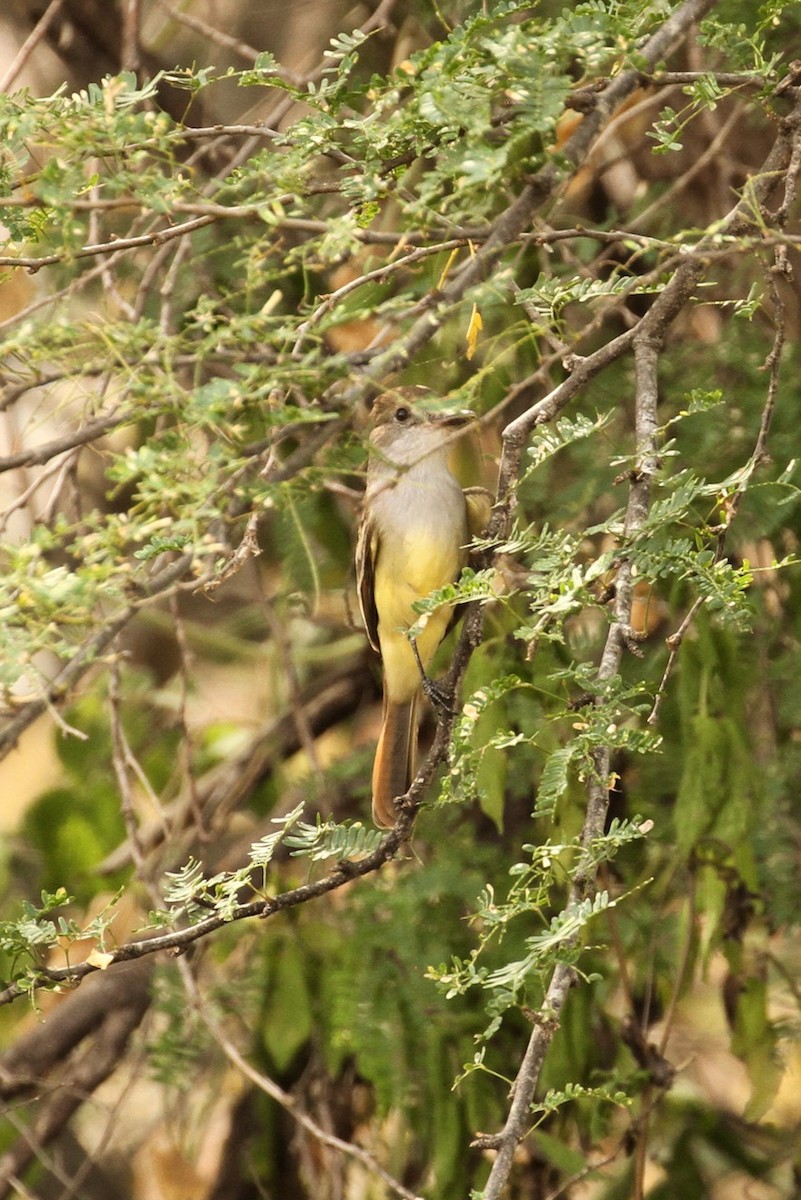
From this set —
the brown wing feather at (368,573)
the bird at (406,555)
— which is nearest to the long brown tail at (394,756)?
the bird at (406,555)

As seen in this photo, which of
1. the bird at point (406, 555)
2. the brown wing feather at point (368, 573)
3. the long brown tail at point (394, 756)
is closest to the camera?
the long brown tail at point (394, 756)

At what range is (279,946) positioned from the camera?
378cm

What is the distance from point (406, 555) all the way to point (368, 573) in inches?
6.9

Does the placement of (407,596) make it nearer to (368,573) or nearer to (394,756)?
(368,573)

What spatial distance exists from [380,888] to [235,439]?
2275 mm

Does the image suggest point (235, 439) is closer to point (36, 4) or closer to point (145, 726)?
point (145, 726)

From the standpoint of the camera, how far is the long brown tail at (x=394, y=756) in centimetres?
318

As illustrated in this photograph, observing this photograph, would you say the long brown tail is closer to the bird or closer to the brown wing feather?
the bird

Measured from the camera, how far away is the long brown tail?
→ 3180 millimetres

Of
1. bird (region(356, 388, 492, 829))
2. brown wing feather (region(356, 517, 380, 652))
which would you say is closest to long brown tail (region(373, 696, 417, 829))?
bird (region(356, 388, 492, 829))

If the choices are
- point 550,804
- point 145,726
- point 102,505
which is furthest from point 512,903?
point 102,505

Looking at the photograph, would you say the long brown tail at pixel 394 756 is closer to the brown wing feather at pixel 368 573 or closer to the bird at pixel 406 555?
the bird at pixel 406 555

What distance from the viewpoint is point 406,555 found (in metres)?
3.43

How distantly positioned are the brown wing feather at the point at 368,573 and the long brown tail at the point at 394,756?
168mm
